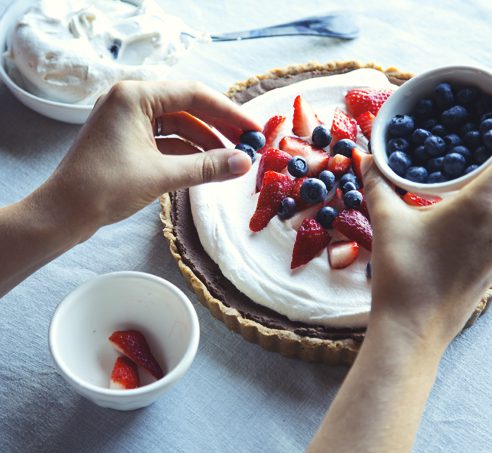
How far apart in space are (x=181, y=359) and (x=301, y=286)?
1.22ft

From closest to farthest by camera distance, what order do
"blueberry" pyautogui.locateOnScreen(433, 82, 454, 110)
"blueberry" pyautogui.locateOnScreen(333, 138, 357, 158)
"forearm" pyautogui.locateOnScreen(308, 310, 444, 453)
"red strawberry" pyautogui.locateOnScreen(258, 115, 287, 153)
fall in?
"forearm" pyautogui.locateOnScreen(308, 310, 444, 453) < "blueberry" pyautogui.locateOnScreen(433, 82, 454, 110) < "blueberry" pyautogui.locateOnScreen(333, 138, 357, 158) < "red strawberry" pyautogui.locateOnScreen(258, 115, 287, 153)

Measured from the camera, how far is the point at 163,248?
212cm

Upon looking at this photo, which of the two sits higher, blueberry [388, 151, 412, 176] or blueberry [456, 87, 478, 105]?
blueberry [456, 87, 478, 105]

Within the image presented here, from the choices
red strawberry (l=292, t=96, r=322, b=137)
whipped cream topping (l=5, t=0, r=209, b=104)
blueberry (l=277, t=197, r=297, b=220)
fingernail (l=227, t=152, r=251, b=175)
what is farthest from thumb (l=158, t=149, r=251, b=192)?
whipped cream topping (l=5, t=0, r=209, b=104)

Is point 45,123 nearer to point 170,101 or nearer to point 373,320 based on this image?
point 170,101

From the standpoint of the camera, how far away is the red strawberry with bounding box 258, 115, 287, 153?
6.93 feet

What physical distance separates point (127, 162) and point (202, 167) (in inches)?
7.1

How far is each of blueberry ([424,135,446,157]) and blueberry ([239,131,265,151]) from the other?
19.9 inches

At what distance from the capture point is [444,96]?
1.68m

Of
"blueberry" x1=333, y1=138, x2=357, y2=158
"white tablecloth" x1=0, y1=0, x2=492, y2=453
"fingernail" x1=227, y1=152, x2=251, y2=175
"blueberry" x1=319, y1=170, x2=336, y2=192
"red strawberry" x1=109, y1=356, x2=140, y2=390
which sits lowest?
"white tablecloth" x1=0, y1=0, x2=492, y2=453

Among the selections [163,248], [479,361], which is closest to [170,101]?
[163,248]

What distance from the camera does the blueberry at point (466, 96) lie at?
1667 mm

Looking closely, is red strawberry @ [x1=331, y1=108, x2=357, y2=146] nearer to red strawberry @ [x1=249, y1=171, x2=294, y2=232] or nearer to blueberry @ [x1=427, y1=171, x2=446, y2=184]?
red strawberry @ [x1=249, y1=171, x2=294, y2=232]

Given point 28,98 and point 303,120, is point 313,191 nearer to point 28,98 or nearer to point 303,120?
point 303,120
